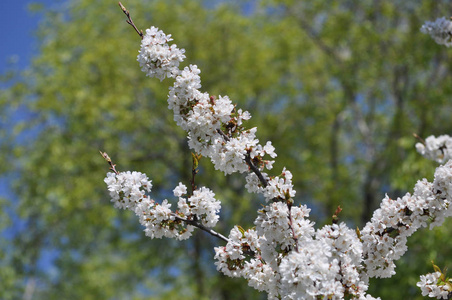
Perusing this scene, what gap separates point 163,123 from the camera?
13.4m

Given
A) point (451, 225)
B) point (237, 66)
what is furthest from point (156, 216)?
point (237, 66)

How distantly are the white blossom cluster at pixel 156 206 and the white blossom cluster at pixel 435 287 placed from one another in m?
1.39

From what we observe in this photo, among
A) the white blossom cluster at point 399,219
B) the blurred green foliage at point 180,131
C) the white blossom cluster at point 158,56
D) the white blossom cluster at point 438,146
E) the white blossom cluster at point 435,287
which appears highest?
the blurred green foliage at point 180,131

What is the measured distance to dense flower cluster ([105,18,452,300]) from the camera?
2684mm

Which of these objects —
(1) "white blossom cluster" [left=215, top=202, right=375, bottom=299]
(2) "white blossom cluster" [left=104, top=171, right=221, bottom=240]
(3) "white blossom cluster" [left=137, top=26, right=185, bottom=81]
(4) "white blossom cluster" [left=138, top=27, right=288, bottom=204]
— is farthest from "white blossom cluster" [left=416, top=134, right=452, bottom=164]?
(3) "white blossom cluster" [left=137, top=26, right=185, bottom=81]

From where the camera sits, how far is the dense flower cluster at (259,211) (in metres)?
2.68

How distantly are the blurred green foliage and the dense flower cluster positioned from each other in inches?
313

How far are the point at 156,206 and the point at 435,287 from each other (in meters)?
1.80

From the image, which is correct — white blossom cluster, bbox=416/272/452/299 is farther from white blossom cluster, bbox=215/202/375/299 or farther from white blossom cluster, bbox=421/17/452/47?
white blossom cluster, bbox=421/17/452/47

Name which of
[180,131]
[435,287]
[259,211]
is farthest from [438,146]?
[180,131]

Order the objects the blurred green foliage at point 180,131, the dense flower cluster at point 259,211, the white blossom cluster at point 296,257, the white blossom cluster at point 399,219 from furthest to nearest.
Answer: the blurred green foliage at point 180,131, the white blossom cluster at point 399,219, the dense flower cluster at point 259,211, the white blossom cluster at point 296,257

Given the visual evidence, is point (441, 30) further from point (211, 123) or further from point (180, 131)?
point (180, 131)

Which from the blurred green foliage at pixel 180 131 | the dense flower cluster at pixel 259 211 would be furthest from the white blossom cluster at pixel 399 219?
the blurred green foliage at pixel 180 131

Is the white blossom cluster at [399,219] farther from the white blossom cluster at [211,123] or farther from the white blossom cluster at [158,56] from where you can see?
the white blossom cluster at [158,56]
